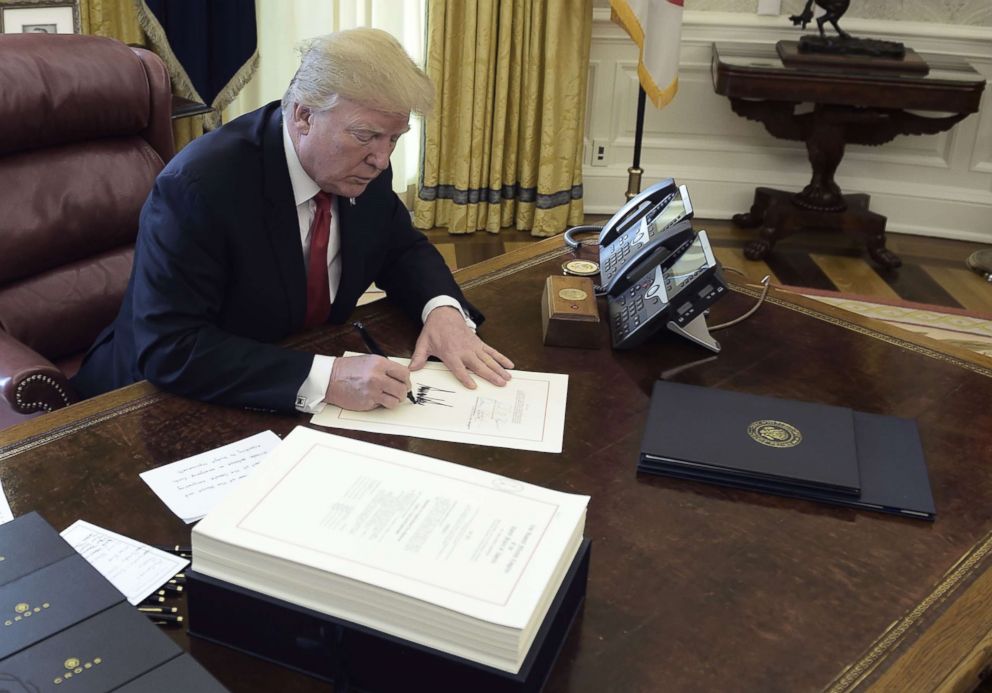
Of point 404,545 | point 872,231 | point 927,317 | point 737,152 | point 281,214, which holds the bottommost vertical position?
point 927,317

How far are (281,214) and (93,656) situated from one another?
1.05 m

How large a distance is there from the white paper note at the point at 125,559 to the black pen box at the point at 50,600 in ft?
0.80

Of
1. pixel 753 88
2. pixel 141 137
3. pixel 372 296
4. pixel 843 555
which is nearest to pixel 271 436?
pixel 843 555

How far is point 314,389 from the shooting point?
1605 millimetres

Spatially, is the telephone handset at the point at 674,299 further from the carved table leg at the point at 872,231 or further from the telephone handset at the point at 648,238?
the carved table leg at the point at 872,231

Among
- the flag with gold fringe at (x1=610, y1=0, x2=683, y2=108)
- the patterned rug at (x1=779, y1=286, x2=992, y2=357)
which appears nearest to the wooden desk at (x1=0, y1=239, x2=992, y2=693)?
the patterned rug at (x1=779, y1=286, x2=992, y2=357)

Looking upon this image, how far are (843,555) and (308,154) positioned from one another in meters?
1.07

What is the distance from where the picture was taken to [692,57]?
14.7ft

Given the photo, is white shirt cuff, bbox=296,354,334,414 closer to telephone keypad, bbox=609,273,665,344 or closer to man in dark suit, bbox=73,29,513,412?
man in dark suit, bbox=73,29,513,412

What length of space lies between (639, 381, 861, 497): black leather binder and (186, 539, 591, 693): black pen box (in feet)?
1.25

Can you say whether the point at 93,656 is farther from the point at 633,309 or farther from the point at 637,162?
the point at 637,162

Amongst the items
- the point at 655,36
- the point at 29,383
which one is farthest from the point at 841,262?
the point at 29,383

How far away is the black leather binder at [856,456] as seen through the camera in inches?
56.5

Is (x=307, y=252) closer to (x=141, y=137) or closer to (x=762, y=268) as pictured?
(x=141, y=137)
